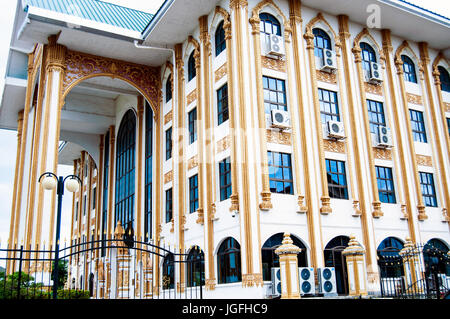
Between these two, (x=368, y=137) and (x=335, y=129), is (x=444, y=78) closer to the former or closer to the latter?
(x=368, y=137)

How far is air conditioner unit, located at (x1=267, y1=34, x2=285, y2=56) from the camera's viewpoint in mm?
15039

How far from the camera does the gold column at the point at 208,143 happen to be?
1474cm

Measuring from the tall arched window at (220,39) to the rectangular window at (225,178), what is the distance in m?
3.99

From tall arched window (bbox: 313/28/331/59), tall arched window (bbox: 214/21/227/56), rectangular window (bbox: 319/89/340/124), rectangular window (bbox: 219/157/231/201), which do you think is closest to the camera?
rectangular window (bbox: 219/157/231/201)

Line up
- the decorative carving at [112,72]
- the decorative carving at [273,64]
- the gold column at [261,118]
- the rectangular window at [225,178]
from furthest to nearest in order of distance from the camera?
the decorative carving at [112,72]
the decorative carving at [273,64]
the rectangular window at [225,178]
the gold column at [261,118]

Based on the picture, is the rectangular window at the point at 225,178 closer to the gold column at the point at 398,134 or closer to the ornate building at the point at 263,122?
the ornate building at the point at 263,122

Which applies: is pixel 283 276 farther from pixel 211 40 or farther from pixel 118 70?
pixel 118 70

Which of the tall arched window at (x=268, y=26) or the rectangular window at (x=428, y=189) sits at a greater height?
the tall arched window at (x=268, y=26)

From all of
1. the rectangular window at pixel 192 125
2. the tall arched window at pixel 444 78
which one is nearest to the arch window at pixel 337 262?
the rectangular window at pixel 192 125

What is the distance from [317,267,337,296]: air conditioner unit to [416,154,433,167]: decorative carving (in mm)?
6771

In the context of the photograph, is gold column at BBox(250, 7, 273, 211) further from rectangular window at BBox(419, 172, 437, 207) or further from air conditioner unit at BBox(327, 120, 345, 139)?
rectangular window at BBox(419, 172, 437, 207)

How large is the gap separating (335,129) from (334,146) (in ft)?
1.86

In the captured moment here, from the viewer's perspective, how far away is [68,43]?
18672 mm

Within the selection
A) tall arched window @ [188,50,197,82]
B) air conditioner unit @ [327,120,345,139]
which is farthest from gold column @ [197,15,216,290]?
air conditioner unit @ [327,120,345,139]
